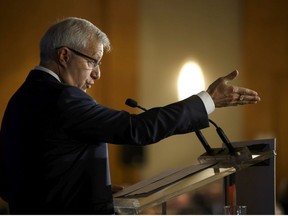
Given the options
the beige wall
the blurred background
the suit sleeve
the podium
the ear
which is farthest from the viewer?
the beige wall

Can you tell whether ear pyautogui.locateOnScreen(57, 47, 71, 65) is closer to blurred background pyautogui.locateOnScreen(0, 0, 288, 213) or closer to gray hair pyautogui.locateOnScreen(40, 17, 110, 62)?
gray hair pyautogui.locateOnScreen(40, 17, 110, 62)

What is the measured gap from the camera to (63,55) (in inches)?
89.8

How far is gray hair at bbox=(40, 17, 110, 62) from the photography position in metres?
2.29

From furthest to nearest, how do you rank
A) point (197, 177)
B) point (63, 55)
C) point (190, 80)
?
point (190, 80), point (63, 55), point (197, 177)

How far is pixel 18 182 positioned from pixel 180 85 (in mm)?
4434

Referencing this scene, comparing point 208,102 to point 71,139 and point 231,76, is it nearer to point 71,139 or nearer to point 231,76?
point 231,76

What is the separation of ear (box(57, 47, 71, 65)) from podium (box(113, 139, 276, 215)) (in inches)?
18.1

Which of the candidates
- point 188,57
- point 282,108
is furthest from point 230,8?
point 282,108

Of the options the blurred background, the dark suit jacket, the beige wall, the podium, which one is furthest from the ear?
the beige wall

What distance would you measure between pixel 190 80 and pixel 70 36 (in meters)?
4.31

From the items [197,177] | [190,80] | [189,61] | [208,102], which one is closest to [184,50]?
[189,61]

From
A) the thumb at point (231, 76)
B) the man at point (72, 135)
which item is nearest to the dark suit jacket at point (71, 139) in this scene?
the man at point (72, 135)

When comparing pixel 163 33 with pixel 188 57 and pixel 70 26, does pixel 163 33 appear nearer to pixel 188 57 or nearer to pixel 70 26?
pixel 188 57

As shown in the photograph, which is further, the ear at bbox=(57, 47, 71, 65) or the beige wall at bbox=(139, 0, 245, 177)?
the beige wall at bbox=(139, 0, 245, 177)
